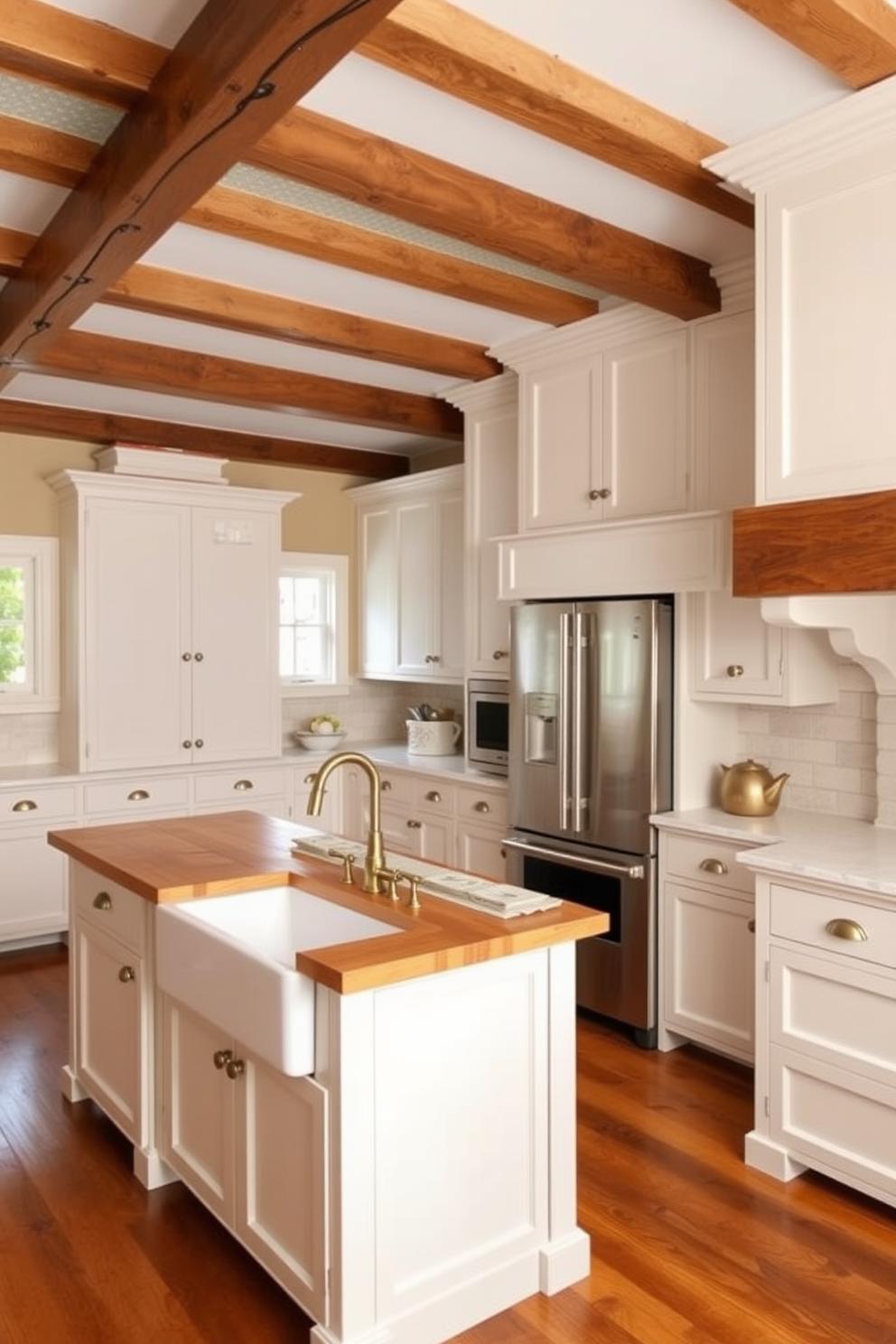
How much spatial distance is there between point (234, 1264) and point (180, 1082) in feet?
1.37

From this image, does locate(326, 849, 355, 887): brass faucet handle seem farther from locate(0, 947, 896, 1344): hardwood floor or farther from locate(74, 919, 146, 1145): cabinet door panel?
locate(0, 947, 896, 1344): hardwood floor

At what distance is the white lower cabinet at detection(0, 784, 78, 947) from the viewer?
4.56 meters

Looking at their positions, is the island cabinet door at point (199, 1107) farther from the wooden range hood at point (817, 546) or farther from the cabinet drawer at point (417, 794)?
the cabinet drawer at point (417, 794)

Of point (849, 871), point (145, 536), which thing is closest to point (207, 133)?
point (849, 871)

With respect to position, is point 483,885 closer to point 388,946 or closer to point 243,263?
point 388,946

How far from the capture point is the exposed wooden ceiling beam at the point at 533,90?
6.63 ft

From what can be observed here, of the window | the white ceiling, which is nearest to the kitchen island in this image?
the white ceiling

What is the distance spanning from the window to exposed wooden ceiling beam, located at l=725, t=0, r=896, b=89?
4158 mm

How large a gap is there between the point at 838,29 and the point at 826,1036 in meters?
2.29

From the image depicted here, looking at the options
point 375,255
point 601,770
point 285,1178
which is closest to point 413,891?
point 285,1178

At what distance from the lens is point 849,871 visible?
2521 millimetres

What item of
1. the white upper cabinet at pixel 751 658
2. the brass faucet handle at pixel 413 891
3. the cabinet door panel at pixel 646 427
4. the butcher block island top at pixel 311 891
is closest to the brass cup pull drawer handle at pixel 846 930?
the butcher block island top at pixel 311 891

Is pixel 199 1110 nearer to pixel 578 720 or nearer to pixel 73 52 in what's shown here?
pixel 578 720

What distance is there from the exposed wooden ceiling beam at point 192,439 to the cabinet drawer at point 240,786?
1692mm
